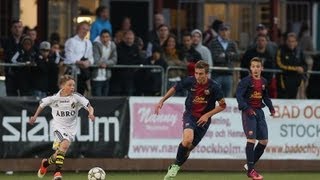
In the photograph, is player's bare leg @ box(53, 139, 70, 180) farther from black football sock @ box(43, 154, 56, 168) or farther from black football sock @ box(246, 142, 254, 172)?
black football sock @ box(246, 142, 254, 172)

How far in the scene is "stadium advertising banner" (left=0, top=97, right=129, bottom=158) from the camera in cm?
1852

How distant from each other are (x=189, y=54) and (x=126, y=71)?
1294mm

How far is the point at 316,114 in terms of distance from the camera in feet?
64.7

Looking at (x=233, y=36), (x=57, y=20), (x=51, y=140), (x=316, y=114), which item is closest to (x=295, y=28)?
(x=233, y=36)

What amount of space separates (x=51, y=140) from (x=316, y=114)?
4.95m

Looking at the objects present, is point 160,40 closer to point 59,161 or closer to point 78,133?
point 78,133

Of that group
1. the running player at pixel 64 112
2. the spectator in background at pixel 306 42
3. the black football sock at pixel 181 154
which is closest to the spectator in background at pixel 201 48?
the running player at pixel 64 112

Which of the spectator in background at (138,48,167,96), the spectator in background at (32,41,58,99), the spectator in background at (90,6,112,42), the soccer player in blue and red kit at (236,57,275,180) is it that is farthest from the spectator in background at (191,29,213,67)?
the soccer player in blue and red kit at (236,57,275,180)

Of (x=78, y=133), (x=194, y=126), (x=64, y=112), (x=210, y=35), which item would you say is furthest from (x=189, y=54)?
(x=64, y=112)

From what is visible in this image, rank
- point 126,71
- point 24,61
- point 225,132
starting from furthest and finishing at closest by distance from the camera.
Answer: point 126,71, point 24,61, point 225,132

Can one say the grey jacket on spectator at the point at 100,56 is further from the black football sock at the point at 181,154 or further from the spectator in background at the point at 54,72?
the black football sock at the point at 181,154

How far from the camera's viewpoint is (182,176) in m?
18.2

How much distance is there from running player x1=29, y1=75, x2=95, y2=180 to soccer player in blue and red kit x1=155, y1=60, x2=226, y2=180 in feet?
4.77

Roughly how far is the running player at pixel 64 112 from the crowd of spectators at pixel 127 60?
257cm
